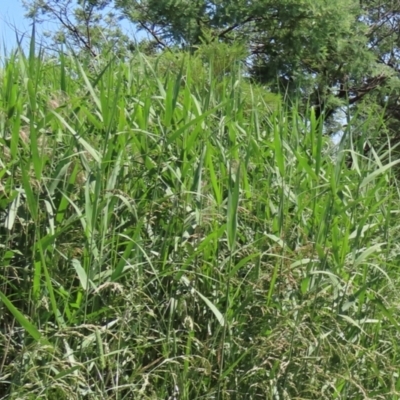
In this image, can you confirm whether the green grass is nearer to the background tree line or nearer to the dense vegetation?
the dense vegetation

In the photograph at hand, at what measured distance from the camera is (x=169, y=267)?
6.06ft

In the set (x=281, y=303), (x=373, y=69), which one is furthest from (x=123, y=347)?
(x=373, y=69)

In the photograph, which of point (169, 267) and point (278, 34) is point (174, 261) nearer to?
point (169, 267)

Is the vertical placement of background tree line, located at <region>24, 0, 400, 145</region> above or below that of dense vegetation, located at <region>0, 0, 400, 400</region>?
above

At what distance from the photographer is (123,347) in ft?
5.72

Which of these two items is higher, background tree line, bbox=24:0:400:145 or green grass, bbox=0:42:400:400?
background tree line, bbox=24:0:400:145

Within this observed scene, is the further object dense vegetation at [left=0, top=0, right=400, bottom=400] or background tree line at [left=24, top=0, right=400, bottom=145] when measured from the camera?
background tree line at [left=24, top=0, right=400, bottom=145]

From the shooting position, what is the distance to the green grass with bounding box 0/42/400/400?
168 cm

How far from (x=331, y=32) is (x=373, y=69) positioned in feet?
6.52

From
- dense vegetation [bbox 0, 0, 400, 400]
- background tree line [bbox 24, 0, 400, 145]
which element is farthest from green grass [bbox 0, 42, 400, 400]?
background tree line [bbox 24, 0, 400, 145]

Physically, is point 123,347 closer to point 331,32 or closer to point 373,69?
point 331,32

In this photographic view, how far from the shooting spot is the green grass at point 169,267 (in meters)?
1.68

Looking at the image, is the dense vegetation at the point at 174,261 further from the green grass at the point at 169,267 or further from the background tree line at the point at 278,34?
the background tree line at the point at 278,34

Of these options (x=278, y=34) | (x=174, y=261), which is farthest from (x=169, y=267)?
(x=278, y=34)
